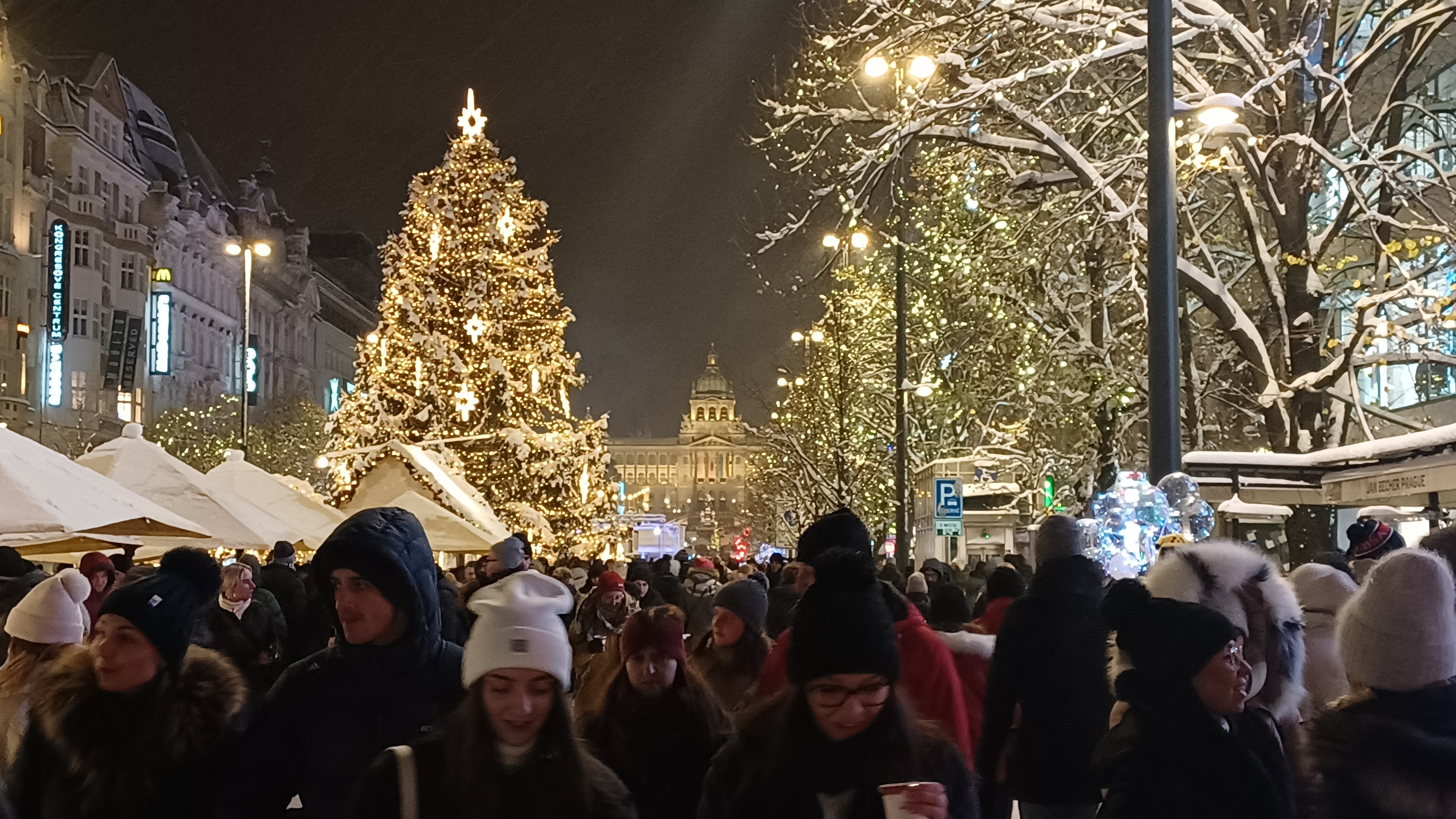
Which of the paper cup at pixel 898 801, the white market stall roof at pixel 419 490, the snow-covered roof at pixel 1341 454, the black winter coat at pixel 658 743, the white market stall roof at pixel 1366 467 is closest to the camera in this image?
the paper cup at pixel 898 801

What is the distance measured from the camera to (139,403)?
67.8 meters

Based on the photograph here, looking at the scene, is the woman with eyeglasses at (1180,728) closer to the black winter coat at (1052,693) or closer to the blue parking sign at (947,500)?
the black winter coat at (1052,693)

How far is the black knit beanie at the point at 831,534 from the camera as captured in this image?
764 cm

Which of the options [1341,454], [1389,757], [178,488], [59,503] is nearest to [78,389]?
[178,488]

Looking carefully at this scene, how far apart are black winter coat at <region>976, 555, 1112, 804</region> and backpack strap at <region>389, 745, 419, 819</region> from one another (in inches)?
149

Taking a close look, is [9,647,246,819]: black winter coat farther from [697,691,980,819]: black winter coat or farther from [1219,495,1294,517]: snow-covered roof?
[1219,495,1294,517]: snow-covered roof

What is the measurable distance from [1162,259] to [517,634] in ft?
29.5

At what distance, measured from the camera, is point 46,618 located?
19.5 ft

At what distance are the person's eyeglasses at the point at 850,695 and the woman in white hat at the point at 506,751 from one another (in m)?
0.51

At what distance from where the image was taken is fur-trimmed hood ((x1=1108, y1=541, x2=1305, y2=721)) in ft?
17.2

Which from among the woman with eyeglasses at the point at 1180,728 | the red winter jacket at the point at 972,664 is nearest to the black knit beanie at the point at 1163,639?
the woman with eyeglasses at the point at 1180,728

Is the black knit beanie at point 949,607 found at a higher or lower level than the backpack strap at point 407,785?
higher

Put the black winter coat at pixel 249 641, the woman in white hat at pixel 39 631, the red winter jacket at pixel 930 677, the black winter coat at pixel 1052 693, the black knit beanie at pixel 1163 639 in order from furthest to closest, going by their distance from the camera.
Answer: the black winter coat at pixel 249 641, the black winter coat at pixel 1052 693, the red winter jacket at pixel 930 677, the woman in white hat at pixel 39 631, the black knit beanie at pixel 1163 639

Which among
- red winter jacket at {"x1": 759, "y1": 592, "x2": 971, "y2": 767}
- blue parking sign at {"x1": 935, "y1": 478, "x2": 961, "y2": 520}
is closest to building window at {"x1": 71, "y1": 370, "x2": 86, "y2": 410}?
blue parking sign at {"x1": 935, "y1": 478, "x2": 961, "y2": 520}
